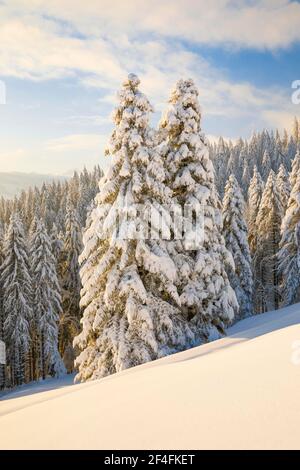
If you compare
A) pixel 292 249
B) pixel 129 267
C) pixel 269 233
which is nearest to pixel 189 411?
pixel 129 267

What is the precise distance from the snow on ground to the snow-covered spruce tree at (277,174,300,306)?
93.2ft

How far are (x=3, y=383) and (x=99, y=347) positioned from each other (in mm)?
25674

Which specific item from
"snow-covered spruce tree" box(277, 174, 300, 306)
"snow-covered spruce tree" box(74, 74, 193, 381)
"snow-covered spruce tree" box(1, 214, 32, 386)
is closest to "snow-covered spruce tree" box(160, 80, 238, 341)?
"snow-covered spruce tree" box(74, 74, 193, 381)

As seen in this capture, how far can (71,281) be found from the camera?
41.6 m

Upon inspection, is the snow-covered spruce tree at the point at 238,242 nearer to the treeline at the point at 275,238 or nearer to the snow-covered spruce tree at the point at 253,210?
the treeline at the point at 275,238

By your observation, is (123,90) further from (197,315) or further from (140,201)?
(197,315)

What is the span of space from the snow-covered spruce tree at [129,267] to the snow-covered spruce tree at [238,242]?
19918mm

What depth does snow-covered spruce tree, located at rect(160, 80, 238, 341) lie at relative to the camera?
55.1 ft

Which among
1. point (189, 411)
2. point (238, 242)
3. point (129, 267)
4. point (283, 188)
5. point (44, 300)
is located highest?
point (283, 188)

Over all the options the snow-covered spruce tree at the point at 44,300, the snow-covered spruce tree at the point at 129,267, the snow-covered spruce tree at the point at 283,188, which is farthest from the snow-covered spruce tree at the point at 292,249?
the snow-covered spruce tree at the point at 44,300

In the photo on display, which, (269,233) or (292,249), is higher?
(269,233)

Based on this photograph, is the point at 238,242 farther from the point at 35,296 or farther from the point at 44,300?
the point at 35,296

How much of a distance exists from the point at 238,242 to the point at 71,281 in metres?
18.3

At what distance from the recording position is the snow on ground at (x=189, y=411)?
456 cm
